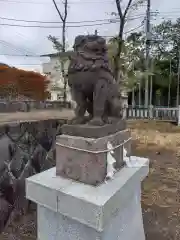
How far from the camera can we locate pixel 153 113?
875 cm

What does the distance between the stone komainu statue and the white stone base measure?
32 cm

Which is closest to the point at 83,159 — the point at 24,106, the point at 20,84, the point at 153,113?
the point at 24,106

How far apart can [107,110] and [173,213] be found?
1.39m

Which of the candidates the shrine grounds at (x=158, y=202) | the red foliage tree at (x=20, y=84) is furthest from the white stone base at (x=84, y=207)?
the red foliage tree at (x=20, y=84)

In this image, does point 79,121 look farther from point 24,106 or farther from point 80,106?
point 24,106

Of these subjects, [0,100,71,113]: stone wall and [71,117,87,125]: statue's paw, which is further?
[0,100,71,113]: stone wall

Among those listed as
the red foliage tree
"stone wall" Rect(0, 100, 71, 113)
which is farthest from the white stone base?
the red foliage tree

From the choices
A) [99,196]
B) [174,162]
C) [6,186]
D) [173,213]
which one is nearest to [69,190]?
[99,196]

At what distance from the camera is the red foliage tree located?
560cm

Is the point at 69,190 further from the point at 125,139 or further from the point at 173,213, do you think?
the point at 173,213

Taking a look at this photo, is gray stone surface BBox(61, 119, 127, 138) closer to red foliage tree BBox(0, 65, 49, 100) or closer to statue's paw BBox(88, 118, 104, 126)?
statue's paw BBox(88, 118, 104, 126)

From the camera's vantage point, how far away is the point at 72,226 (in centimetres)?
98

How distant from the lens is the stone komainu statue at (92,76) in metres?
1.07

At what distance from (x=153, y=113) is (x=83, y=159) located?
321 inches
